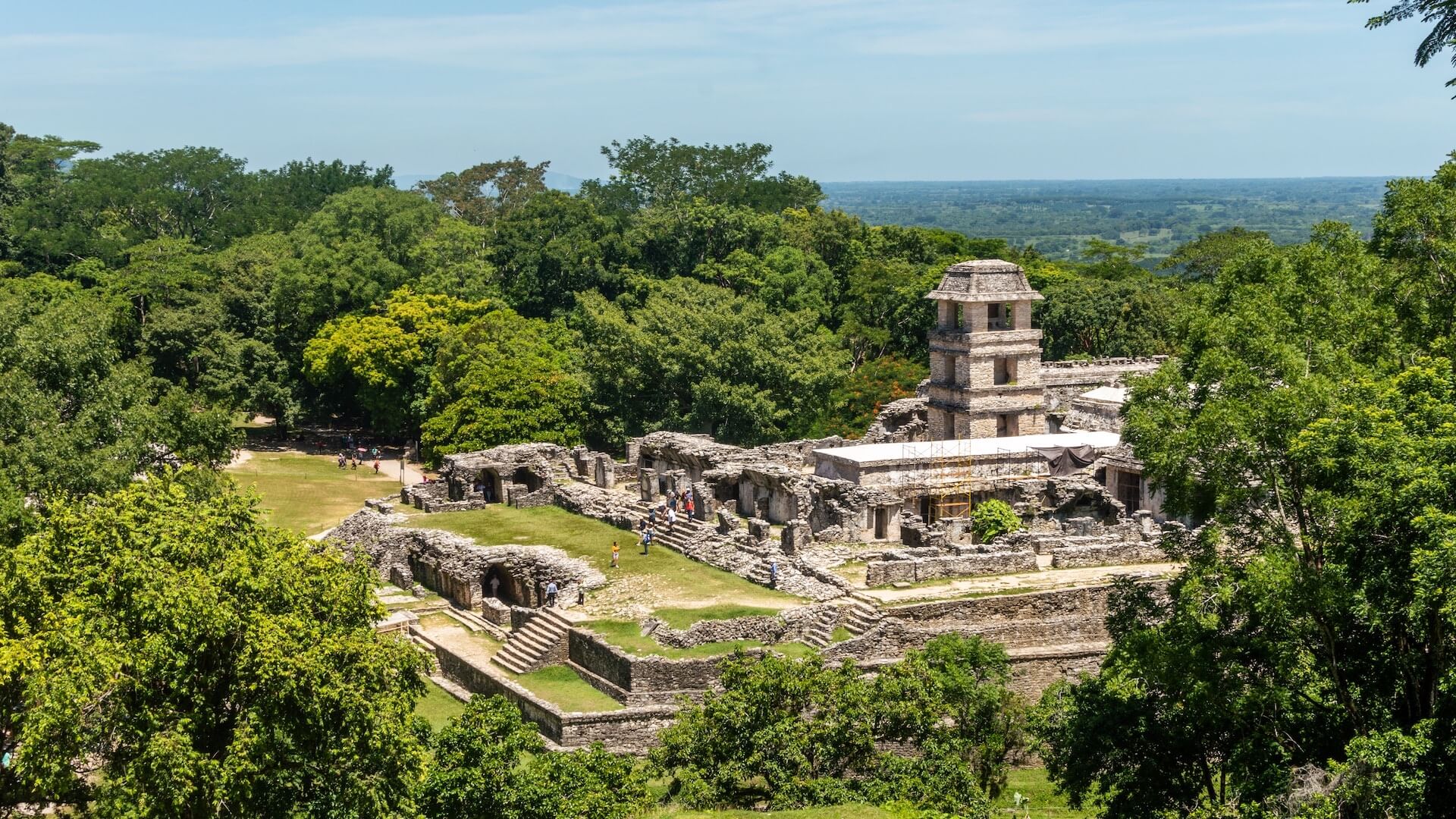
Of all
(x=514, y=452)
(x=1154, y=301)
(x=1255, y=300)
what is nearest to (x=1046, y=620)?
(x=1255, y=300)

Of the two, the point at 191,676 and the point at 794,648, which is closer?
the point at 191,676

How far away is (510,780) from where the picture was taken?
26.6 metres

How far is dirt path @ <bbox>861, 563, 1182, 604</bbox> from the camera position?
38.6 metres

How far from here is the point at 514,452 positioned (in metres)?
54.8

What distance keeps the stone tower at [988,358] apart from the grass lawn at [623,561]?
12.6 meters

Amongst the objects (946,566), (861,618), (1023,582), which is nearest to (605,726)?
(861,618)

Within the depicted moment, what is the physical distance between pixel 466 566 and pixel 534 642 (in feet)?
18.6

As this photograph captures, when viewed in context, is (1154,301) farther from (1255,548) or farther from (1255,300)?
(1255,548)

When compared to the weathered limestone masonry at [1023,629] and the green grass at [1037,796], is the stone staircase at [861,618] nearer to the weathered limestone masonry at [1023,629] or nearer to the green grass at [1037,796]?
the weathered limestone masonry at [1023,629]

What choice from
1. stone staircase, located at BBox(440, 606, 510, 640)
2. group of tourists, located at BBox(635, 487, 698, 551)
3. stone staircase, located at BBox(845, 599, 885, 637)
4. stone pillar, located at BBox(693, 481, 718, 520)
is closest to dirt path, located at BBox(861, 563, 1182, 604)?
stone staircase, located at BBox(845, 599, 885, 637)

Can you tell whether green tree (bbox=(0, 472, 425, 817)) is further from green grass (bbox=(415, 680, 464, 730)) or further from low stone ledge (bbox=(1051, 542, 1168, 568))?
low stone ledge (bbox=(1051, 542, 1168, 568))

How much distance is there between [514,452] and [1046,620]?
22.4 m

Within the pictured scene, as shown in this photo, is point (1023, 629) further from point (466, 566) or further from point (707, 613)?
point (466, 566)

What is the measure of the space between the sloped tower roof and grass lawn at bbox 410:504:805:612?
46.3ft
